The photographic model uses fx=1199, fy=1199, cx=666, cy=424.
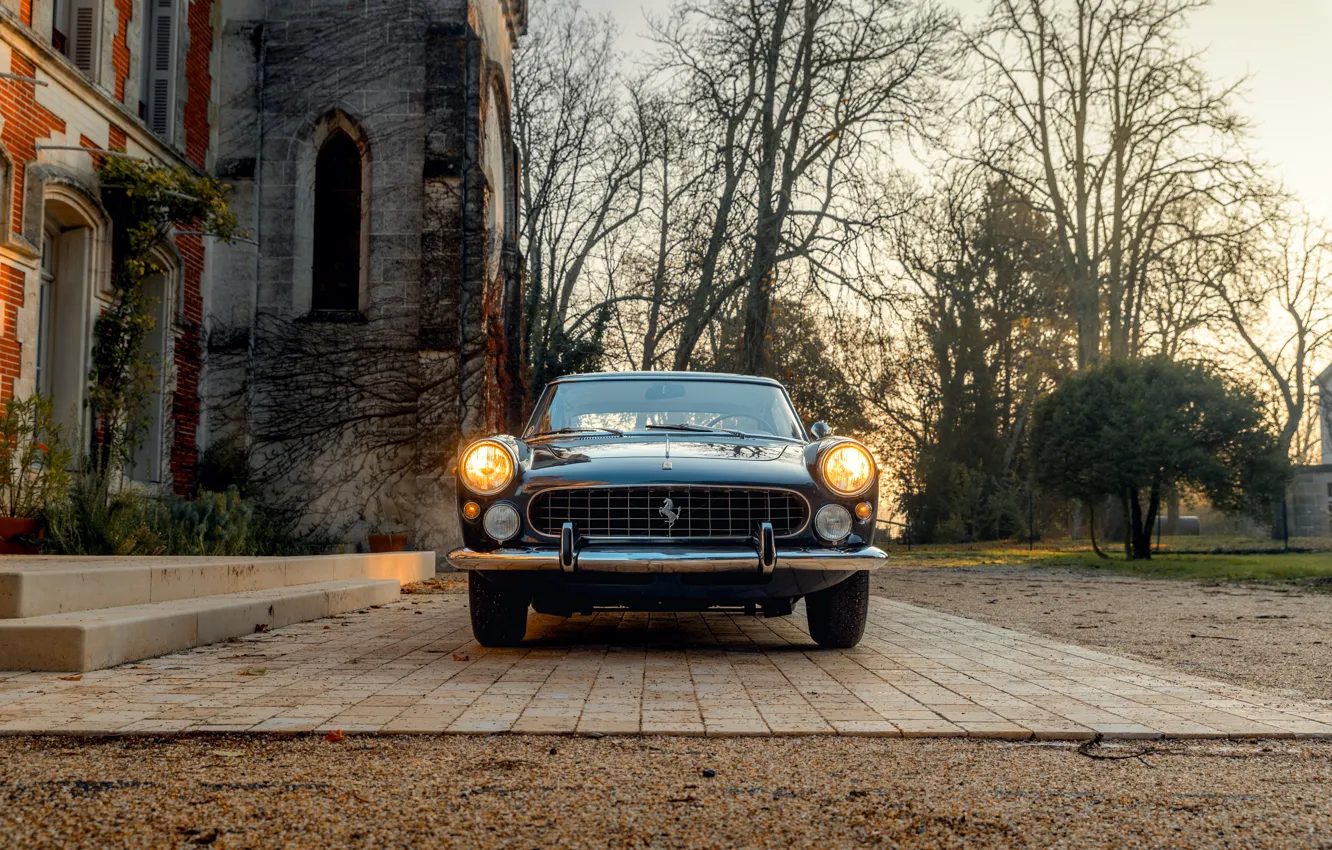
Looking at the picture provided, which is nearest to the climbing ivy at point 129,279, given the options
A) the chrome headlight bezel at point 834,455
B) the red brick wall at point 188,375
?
the red brick wall at point 188,375

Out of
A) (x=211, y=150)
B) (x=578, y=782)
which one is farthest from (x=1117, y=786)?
(x=211, y=150)

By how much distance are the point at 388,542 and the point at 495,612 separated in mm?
8679

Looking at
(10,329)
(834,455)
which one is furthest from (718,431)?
(10,329)

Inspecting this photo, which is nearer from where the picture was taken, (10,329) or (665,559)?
(665,559)

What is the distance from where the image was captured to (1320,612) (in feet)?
30.8

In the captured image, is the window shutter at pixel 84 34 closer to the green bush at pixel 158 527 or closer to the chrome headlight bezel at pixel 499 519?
the green bush at pixel 158 527

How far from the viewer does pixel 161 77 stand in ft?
44.4

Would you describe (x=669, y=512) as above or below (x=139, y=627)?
above

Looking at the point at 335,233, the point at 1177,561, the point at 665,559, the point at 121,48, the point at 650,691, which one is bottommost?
the point at 1177,561

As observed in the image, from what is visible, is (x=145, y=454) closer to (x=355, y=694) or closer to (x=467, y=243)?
(x=467, y=243)

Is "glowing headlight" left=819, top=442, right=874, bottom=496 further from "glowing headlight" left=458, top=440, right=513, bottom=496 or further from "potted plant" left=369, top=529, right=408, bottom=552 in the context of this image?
"potted plant" left=369, top=529, right=408, bottom=552

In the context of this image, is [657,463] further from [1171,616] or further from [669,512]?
[1171,616]

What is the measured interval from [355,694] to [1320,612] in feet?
26.1

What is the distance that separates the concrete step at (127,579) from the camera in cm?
539
